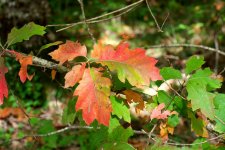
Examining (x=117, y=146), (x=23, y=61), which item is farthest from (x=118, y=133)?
(x=23, y=61)

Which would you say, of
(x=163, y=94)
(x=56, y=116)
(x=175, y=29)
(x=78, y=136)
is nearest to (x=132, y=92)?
(x=163, y=94)

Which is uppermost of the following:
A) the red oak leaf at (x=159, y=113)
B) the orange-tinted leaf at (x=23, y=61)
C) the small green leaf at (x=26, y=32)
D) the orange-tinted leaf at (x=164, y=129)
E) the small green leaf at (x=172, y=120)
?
the small green leaf at (x=26, y=32)

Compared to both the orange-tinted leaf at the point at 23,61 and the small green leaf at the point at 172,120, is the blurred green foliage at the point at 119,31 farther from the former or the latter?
the orange-tinted leaf at the point at 23,61

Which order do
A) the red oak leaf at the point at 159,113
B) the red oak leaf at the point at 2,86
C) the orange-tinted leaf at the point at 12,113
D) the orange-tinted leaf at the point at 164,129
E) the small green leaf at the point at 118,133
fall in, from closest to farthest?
the red oak leaf at the point at 2,86 < the small green leaf at the point at 118,133 < the red oak leaf at the point at 159,113 < the orange-tinted leaf at the point at 164,129 < the orange-tinted leaf at the point at 12,113

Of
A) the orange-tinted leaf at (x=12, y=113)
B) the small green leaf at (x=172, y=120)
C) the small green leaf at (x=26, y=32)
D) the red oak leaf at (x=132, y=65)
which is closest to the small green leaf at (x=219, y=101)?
the small green leaf at (x=172, y=120)

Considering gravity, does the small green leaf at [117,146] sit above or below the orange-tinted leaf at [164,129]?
below

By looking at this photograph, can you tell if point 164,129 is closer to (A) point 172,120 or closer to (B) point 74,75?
(A) point 172,120
